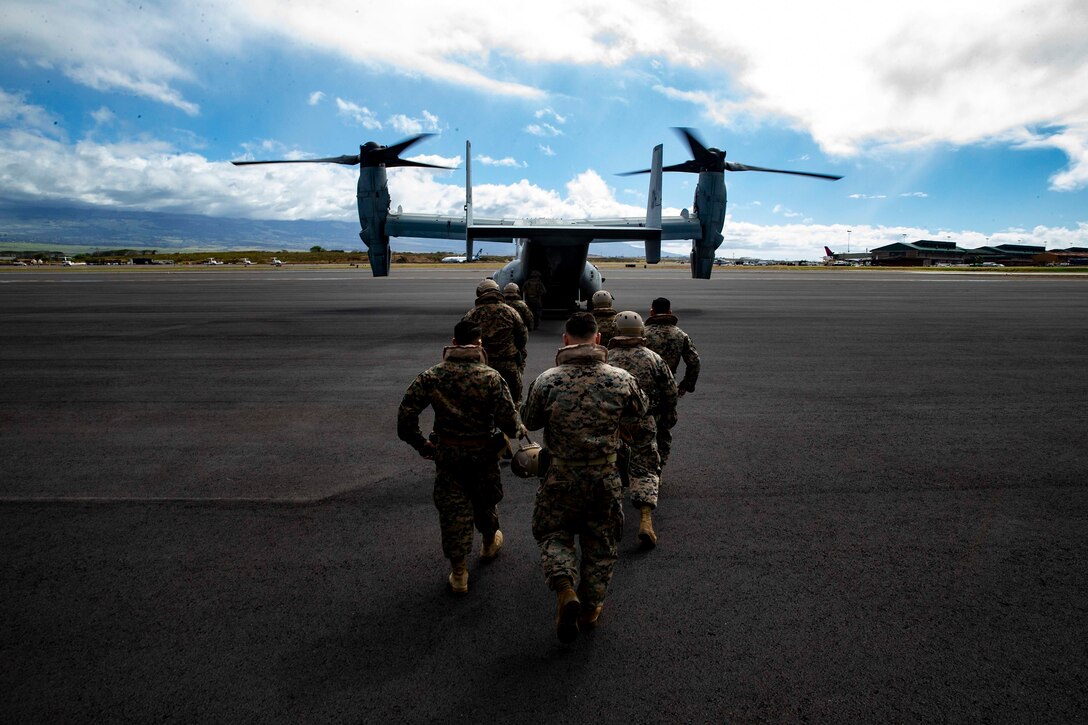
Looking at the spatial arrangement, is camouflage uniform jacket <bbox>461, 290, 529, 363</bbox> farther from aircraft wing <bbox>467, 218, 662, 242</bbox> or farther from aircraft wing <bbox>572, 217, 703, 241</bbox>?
aircraft wing <bbox>572, 217, 703, 241</bbox>

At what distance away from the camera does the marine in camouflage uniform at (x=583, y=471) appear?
3826mm

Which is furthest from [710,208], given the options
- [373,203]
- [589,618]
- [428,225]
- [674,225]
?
[589,618]

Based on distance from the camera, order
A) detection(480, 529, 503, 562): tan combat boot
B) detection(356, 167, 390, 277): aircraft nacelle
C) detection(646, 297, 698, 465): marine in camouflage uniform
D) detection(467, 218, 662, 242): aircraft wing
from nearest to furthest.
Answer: detection(480, 529, 503, 562): tan combat boot → detection(646, 297, 698, 465): marine in camouflage uniform → detection(467, 218, 662, 242): aircraft wing → detection(356, 167, 390, 277): aircraft nacelle

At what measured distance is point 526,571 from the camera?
4555 mm

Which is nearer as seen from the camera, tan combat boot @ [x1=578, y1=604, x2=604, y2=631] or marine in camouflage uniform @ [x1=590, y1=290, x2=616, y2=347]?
tan combat boot @ [x1=578, y1=604, x2=604, y2=631]

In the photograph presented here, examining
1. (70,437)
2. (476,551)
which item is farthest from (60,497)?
(476,551)

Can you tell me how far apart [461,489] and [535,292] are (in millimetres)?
15083

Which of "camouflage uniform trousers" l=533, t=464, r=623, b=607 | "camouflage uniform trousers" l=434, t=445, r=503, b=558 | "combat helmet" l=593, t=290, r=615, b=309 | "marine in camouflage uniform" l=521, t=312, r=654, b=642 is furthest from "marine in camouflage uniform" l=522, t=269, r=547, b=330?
"camouflage uniform trousers" l=533, t=464, r=623, b=607

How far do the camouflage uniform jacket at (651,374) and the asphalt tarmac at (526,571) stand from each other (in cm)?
104

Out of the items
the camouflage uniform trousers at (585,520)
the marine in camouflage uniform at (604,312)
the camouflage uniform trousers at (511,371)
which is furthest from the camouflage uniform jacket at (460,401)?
the marine in camouflage uniform at (604,312)

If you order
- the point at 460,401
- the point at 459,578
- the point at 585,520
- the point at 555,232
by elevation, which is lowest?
the point at 459,578

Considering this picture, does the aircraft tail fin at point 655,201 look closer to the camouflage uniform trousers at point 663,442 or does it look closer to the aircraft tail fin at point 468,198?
the aircraft tail fin at point 468,198

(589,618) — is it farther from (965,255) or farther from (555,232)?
(965,255)

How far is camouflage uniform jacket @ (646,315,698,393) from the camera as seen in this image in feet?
20.5
